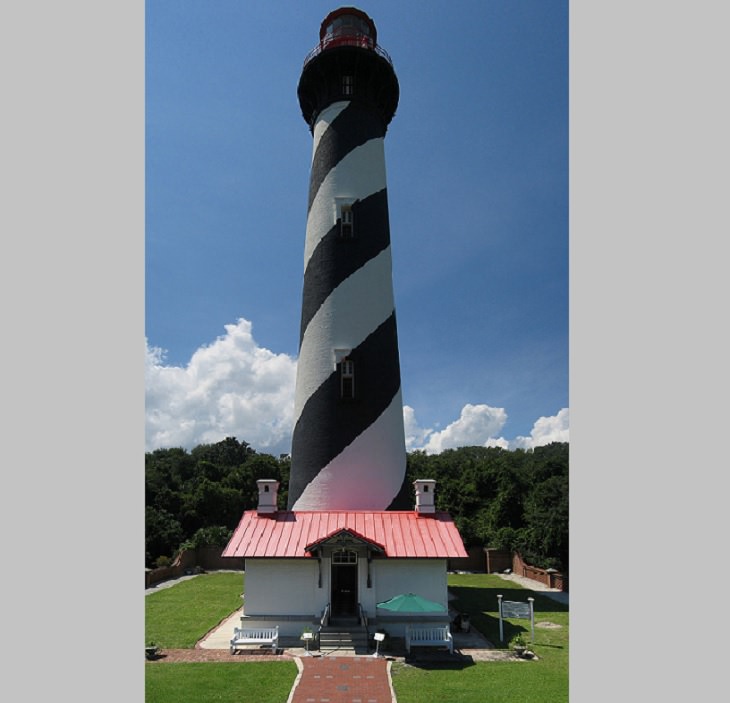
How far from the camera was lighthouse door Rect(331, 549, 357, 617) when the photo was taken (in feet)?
45.8

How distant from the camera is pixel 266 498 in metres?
15.1

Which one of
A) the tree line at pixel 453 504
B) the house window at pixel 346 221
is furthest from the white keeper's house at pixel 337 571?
the tree line at pixel 453 504

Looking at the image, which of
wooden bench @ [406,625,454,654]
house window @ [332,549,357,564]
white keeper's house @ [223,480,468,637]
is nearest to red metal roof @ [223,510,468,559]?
white keeper's house @ [223,480,468,637]

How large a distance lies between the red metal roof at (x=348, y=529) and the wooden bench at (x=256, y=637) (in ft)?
5.67

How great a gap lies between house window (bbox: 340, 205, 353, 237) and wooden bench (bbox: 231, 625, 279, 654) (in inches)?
454

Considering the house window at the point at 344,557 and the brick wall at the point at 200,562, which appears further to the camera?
the brick wall at the point at 200,562

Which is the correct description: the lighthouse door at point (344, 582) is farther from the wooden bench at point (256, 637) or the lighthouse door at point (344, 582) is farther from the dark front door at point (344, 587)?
the wooden bench at point (256, 637)

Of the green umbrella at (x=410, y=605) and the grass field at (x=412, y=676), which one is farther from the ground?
the green umbrella at (x=410, y=605)

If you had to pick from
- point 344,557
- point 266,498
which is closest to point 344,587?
point 344,557

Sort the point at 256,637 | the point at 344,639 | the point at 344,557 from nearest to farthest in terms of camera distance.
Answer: the point at 344,639
the point at 256,637
the point at 344,557

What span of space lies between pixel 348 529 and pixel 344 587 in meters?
2.34

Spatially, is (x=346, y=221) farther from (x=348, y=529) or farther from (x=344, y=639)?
(x=344, y=639)

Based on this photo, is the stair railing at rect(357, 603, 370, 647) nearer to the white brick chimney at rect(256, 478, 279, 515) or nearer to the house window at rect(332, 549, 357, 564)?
the house window at rect(332, 549, 357, 564)

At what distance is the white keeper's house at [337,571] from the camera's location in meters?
13.4
